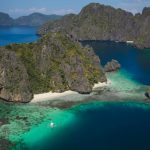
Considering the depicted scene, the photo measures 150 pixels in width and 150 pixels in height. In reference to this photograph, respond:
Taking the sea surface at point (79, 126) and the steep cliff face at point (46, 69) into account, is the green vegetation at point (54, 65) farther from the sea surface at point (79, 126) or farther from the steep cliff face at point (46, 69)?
the sea surface at point (79, 126)

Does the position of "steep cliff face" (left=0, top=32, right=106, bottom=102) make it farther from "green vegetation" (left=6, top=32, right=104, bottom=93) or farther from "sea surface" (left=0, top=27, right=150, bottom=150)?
"sea surface" (left=0, top=27, right=150, bottom=150)

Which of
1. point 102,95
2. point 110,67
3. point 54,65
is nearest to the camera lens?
point 102,95

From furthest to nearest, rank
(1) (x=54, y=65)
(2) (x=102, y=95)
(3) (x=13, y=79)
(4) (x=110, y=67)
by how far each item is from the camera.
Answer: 1. (4) (x=110, y=67)
2. (1) (x=54, y=65)
3. (2) (x=102, y=95)
4. (3) (x=13, y=79)

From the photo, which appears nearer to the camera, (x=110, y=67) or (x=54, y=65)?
(x=54, y=65)

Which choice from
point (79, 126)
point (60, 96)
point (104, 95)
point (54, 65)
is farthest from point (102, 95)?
point (79, 126)

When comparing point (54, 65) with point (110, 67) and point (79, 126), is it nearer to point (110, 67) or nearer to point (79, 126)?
point (110, 67)

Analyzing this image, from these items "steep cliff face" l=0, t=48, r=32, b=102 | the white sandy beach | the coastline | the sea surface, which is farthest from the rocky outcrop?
"steep cliff face" l=0, t=48, r=32, b=102
